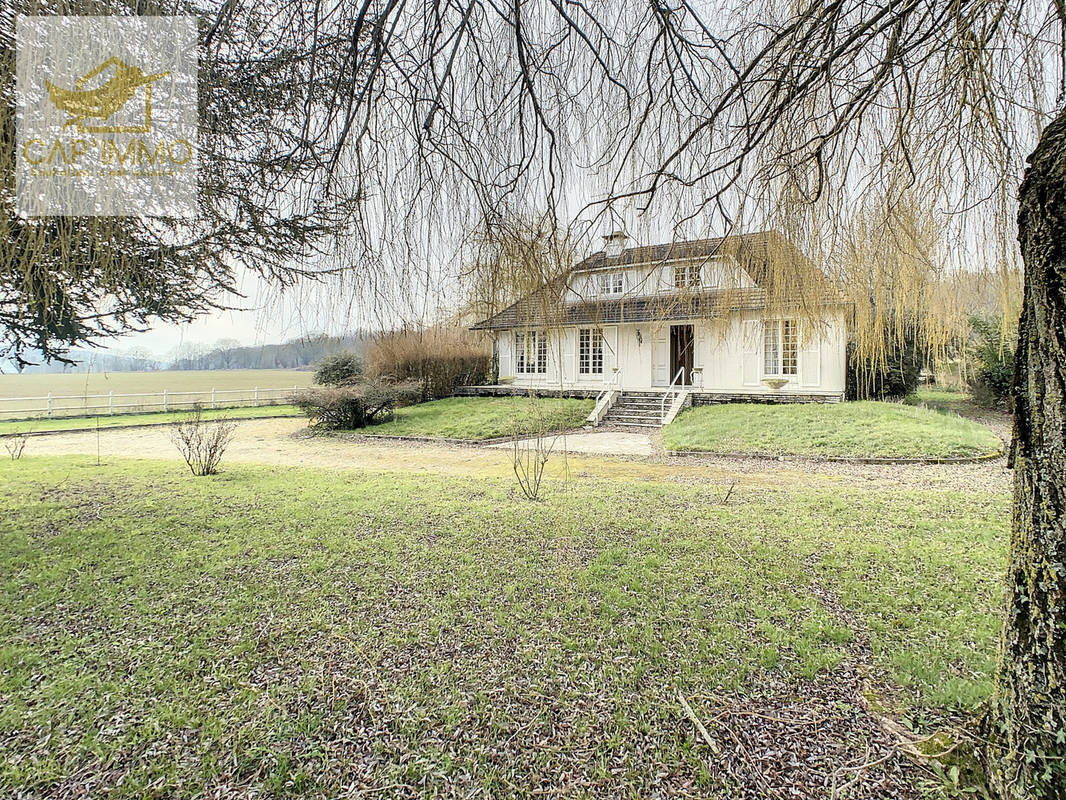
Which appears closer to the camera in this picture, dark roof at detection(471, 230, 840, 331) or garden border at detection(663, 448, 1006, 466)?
dark roof at detection(471, 230, 840, 331)

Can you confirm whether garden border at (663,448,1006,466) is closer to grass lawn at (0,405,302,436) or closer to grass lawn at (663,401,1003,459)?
grass lawn at (663,401,1003,459)

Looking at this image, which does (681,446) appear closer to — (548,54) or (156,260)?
(548,54)

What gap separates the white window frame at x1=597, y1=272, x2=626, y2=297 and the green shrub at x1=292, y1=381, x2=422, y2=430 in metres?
12.5

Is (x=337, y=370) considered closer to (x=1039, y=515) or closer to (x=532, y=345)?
(x=532, y=345)

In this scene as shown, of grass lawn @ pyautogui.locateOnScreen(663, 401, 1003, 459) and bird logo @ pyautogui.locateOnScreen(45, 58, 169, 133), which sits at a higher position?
bird logo @ pyautogui.locateOnScreen(45, 58, 169, 133)

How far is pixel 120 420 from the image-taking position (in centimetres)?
1692

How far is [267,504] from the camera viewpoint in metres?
5.77

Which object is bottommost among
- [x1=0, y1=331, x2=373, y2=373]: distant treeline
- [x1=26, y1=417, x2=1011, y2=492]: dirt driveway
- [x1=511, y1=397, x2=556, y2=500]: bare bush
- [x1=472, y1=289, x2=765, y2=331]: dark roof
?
[x1=26, y1=417, x2=1011, y2=492]: dirt driveway

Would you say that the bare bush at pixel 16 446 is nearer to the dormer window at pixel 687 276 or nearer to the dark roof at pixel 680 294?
the dark roof at pixel 680 294

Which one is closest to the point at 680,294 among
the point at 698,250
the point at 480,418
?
the point at 698,250

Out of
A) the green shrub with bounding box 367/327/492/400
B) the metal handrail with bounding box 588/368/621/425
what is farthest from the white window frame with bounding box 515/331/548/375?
the green shrub with bounding box 367/327/492/400

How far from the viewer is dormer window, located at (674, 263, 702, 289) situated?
8.67ft

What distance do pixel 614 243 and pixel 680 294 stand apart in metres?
0.47

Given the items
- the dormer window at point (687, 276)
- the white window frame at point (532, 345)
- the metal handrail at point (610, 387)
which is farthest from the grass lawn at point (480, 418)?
the dormer window at point (687, 276)
